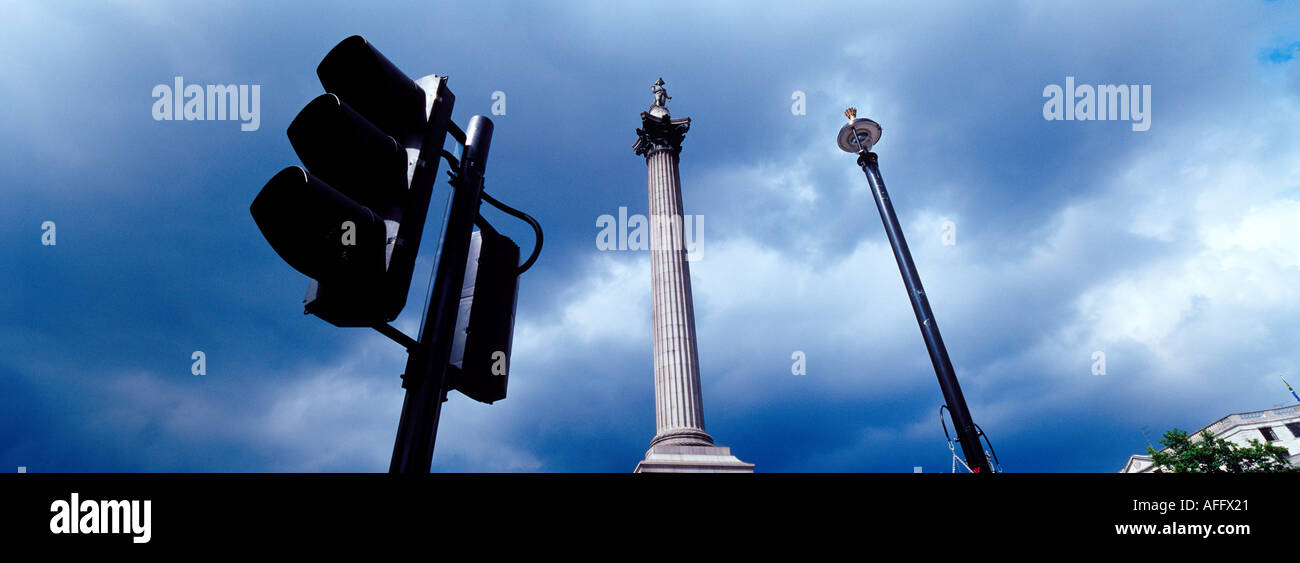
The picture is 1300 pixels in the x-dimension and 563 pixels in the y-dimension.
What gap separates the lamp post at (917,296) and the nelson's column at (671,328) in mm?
9118

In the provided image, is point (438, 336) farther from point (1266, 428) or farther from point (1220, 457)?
point (1266, 428)

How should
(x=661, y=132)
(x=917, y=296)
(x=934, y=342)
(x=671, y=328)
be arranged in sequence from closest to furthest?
(x=934, y=342) → (x=917, y=296) → (x=671, y=328) → (x=661, y=132)

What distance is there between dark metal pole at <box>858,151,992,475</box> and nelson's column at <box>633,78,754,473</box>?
29.9ft

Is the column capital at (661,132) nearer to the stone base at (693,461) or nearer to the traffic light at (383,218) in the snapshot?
the stone base at (693,461)

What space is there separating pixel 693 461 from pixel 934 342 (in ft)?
34.1

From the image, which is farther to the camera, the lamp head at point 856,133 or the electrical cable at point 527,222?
the lamp head at point 856,133

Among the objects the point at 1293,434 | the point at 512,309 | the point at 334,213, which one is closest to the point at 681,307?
the point at 512,309

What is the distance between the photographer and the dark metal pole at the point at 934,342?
7.65 meters

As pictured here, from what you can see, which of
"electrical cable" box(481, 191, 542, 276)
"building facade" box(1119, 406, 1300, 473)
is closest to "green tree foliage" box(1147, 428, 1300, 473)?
"building facade" box(1119, 406, 1300, 473)

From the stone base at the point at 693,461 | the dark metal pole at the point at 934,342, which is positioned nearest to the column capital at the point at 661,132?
the stone base at the point at 693,461

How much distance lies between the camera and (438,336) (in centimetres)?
239

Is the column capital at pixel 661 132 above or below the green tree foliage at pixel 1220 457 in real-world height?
above

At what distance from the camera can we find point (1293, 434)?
53.9 metres

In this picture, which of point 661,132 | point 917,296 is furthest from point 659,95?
point 917,296
